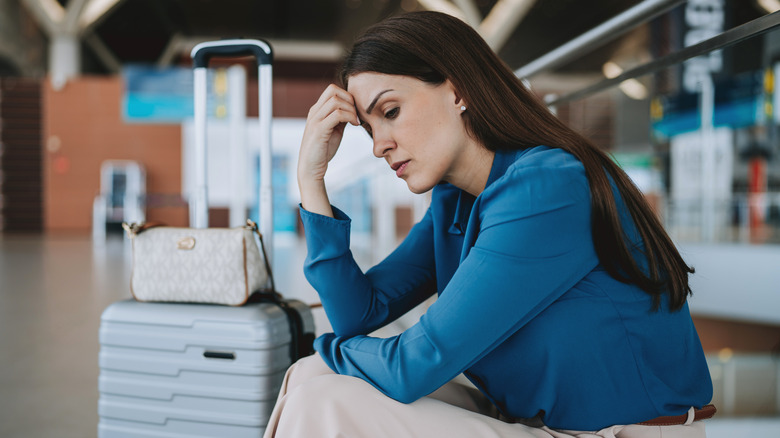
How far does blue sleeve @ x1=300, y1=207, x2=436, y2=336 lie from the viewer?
3.47 feet

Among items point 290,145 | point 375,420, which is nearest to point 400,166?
point 375,420

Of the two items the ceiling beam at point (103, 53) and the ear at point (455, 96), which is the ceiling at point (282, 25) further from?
the ear at point (455, 96)

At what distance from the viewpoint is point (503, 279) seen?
2.61ft

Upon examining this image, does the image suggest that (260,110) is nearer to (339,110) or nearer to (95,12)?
(339,110)

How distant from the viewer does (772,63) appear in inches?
256

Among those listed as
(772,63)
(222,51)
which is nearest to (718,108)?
(772,63)

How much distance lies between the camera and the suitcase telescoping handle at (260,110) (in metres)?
1.41

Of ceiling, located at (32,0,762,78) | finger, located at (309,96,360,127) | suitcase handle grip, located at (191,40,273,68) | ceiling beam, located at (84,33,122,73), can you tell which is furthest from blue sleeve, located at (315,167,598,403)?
ceiling beam, located at (84,33,122,73)

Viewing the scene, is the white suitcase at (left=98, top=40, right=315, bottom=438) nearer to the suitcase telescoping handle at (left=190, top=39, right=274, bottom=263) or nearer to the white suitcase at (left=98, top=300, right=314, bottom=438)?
the white suitcase at (left=98, top=300, right=314, bottom=438)

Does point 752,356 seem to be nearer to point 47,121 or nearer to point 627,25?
point 627,25

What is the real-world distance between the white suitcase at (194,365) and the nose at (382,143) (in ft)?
1.43

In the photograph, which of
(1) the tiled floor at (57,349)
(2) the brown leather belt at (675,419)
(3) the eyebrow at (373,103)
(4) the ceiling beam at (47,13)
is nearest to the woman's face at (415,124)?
(3) the eyebrow at (373,103)

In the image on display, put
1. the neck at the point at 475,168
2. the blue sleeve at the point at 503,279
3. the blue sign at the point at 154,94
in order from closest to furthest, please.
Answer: the blue sleeve at the point at 503,279, the neck at the point at 475,168, the blue sign at the point at 154,94

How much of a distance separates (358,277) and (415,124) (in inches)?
12.1
